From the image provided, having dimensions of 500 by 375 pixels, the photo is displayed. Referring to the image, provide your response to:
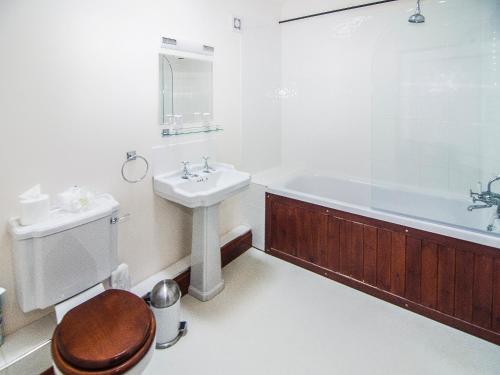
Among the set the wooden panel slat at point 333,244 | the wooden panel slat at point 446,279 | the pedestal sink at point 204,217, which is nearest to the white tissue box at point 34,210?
the pedestal sink at point 204,217

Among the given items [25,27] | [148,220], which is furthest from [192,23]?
[148,220]

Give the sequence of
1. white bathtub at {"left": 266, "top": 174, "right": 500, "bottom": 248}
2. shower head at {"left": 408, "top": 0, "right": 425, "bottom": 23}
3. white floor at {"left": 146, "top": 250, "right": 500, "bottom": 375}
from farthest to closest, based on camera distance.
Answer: shower head at {"left": 408, "top": 0, "right": 425, "bottom": 23}, white bathtub at {"left": 266, "top": 174, "right": 500, "bottom": 248}, white floor at {"left": 146, "top": 250, "right": 500, "bottom": 375}

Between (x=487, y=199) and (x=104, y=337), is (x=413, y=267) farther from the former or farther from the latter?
(x=104, y=337)

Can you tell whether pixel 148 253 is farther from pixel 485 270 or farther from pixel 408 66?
pixel 408 66

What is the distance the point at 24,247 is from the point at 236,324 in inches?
50.9

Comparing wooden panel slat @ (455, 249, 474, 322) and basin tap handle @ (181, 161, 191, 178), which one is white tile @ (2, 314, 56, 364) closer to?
basin tap handle @ (181, 161, 191, 178)

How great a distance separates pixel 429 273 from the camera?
7.02 ft

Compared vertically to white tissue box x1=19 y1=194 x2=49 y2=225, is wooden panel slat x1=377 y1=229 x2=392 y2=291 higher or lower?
lower

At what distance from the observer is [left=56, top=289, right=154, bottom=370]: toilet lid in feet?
4.00

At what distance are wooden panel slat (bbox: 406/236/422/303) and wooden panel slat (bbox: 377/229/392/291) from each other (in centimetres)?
12

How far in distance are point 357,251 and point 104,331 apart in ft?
5.88

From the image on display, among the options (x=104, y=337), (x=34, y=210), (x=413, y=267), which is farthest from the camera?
(x=413, y=267)

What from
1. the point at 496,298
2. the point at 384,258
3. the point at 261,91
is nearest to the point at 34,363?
the point at 384,258

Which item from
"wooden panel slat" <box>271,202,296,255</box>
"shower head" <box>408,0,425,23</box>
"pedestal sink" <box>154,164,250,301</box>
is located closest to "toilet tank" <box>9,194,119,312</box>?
"pedestal sink" <box>154,164,250,301</box>
